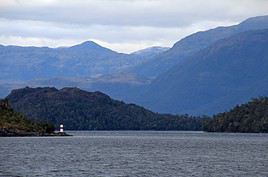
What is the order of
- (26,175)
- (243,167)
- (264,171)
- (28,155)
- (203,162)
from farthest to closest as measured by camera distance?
(28,155) < (203,162) < (243,167) < (264,171) < (26,175)

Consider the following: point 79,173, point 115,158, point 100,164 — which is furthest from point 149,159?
point 79,173

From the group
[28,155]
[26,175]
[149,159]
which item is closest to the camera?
[26,175]

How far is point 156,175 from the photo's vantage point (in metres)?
110

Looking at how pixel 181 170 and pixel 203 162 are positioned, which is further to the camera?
pixel 203 162

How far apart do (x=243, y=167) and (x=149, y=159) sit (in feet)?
83.2

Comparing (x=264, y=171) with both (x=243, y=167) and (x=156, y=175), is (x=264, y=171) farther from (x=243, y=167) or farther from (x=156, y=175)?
(x=156, y=175)

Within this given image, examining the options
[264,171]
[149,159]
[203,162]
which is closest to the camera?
[264,171]

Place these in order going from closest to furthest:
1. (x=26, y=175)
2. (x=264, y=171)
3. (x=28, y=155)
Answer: (x=26, y=175)
(x=264, y=171)
(x=28, y=155)

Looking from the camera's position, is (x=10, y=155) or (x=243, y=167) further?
(x=10, y=155)

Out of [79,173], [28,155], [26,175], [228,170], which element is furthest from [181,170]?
[28,155]

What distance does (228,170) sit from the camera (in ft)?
391

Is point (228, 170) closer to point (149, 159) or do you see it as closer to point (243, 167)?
point (243, 167)

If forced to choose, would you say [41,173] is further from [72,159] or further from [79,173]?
[72,159]

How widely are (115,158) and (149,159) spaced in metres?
7.26
